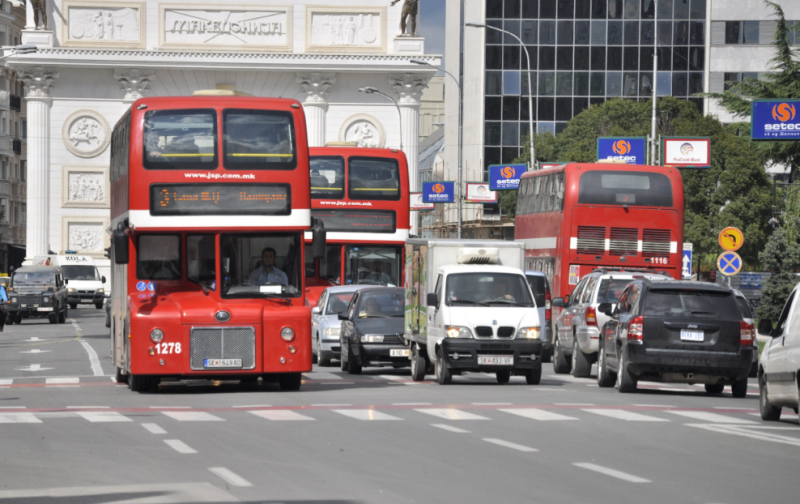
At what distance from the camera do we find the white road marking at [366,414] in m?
15.8

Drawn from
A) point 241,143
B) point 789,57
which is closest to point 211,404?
point 241,143

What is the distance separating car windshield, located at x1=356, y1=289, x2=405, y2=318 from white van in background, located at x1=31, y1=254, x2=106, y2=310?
40.6 metres

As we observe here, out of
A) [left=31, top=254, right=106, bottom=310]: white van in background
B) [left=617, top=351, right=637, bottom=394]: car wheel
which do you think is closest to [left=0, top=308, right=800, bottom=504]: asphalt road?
[left=617, top=351, right=637, bottom=394]: car wheel

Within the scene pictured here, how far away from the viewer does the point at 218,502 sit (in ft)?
31.8

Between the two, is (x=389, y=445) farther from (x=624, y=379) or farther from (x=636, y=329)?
Answer: (x=624, y=379)

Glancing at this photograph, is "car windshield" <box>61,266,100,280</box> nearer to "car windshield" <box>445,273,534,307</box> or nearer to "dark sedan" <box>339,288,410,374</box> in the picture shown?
"dark sedan" <box>339,288,410,374</box>

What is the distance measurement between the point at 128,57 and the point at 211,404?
171 feet

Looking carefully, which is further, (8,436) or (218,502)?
(8,436)

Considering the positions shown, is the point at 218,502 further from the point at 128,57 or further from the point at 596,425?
Result: the point at 128,57

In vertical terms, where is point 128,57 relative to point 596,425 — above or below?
above

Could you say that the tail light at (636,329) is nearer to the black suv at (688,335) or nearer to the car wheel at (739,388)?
the black suv at (688,335)

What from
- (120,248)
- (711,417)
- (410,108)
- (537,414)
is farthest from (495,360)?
(410,108)

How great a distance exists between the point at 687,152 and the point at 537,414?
33.1 metres

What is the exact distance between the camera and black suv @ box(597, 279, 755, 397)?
65.1 ft
